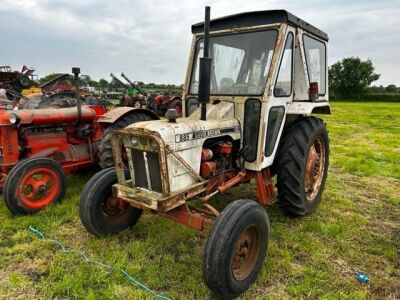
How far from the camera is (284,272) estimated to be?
300cm

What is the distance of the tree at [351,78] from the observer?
52.7 metres

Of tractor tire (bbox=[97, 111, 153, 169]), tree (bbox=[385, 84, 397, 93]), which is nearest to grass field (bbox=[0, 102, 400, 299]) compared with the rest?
tractor tire (bbox=[97, 111, 153, 169])

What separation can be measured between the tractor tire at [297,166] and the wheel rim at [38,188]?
266cm

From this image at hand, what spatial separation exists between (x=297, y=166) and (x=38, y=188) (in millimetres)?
2926

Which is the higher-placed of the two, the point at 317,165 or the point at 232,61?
the point at 232,61

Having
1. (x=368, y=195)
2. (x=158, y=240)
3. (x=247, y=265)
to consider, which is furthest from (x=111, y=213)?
(x=368, y=195)

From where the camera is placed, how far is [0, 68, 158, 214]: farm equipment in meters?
3.97

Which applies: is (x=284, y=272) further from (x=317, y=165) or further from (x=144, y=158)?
(x=317, y=165)

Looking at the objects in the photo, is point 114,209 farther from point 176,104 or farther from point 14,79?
point 14,79

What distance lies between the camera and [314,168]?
14.3ft

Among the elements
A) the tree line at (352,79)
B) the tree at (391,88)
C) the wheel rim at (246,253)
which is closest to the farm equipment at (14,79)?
the wheel rim at (246,253)

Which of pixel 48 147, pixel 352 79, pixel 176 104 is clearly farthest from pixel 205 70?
pixel 352 79

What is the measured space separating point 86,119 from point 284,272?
3.63 meters

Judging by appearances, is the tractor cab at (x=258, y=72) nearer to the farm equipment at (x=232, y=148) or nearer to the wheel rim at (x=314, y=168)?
the farm equipment at (x=232, y=148)
